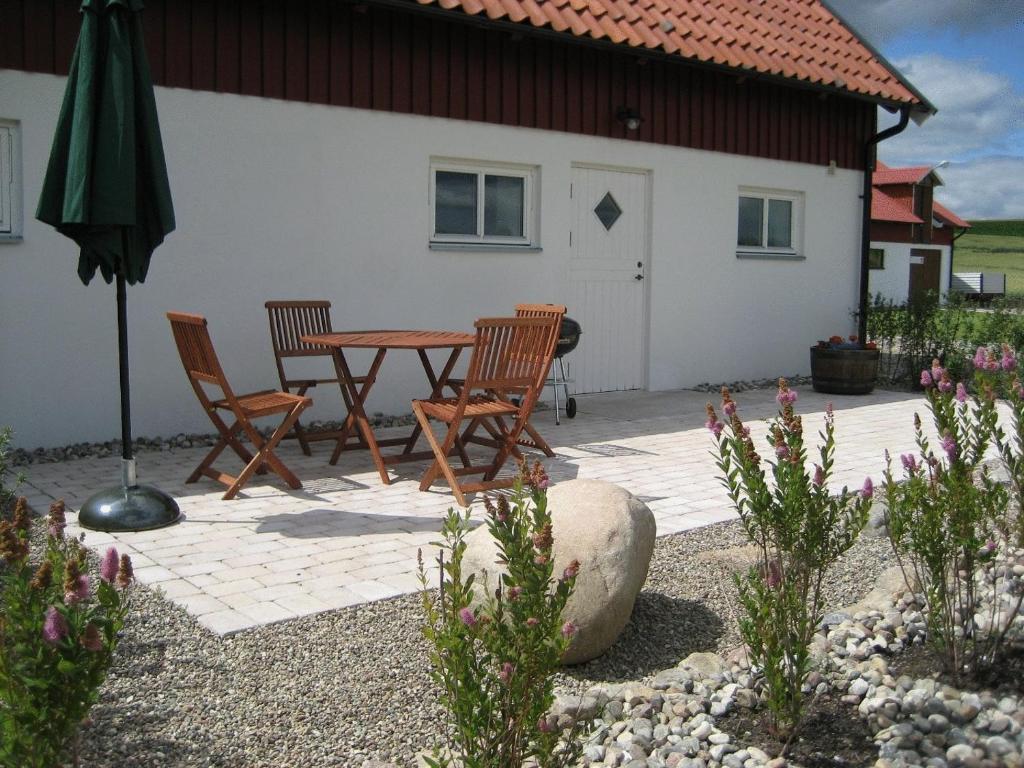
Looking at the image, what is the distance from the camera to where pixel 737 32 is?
38.5 feet

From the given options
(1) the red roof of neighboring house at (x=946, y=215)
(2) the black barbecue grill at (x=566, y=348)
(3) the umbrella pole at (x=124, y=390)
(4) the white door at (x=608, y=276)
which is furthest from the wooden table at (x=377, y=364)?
(1) the red roof of neighboring house at (x=946, y=215)

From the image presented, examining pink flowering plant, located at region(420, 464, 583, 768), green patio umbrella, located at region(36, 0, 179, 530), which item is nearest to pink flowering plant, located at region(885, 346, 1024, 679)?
pink flowering plant, located at region(420, 464, 583, 768)

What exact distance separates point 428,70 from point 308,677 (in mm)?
6734

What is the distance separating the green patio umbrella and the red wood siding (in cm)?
247

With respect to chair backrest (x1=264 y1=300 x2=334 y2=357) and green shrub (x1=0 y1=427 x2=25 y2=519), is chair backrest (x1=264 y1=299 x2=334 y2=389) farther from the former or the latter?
green shrub (x1=0 y1=427 x2=25 y2=519)

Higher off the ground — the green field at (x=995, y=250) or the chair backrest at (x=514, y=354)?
the green field at (x=995, y=250)

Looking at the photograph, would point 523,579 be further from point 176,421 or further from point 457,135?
point 457,135

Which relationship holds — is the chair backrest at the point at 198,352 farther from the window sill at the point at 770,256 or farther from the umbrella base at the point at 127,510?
the window sill at the point at 770,256

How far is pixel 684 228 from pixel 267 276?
492cm

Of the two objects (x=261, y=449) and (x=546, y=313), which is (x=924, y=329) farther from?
(x=261, y=449)

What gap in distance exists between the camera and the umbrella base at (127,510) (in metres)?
5.45

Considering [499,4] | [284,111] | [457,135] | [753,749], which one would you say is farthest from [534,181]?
[753,749]

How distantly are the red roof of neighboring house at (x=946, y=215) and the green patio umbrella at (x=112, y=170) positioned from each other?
41065 mm

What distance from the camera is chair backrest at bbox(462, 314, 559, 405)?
6371mm
